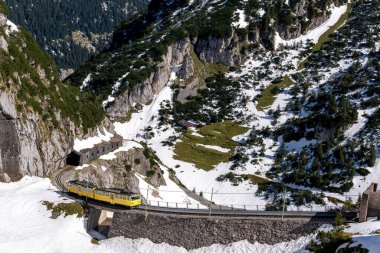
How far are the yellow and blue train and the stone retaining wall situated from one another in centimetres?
157

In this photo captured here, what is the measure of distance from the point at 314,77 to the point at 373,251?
472 ft

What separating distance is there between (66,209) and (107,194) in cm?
600

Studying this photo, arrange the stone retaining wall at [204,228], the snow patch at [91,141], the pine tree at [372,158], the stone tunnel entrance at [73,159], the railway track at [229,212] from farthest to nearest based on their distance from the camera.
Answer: the pine tree at [372,158] < the snow patch at [91,141] < the stone tunnel entrance at [73,159] < the stone retaining wall at [204,228] < the railway track at [229,212]

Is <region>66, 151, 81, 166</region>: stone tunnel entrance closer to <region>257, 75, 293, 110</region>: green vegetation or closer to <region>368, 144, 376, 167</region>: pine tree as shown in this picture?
<region>368, 144, 376, 167</region>: pine tree

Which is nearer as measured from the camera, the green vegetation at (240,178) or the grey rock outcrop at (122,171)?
the grey rock outcrop at (122,171)

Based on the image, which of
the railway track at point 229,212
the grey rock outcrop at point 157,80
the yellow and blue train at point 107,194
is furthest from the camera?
the grey rock outcrop at point 157,80

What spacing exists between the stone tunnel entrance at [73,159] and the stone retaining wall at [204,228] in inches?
1096

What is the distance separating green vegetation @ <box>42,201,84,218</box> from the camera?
65812 mm

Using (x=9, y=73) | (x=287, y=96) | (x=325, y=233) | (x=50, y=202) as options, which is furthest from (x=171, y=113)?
(x=325, y=233)

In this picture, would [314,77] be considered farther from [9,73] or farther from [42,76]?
[9,73]

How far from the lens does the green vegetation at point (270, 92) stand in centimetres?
17425

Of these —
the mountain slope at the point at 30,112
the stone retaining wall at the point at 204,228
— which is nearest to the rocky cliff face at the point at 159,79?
the mountain slope at the point at 30,112

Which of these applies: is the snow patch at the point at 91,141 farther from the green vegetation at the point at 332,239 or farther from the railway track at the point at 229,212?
the green vegetation at the point at 332,239

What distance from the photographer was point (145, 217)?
62094 mm
